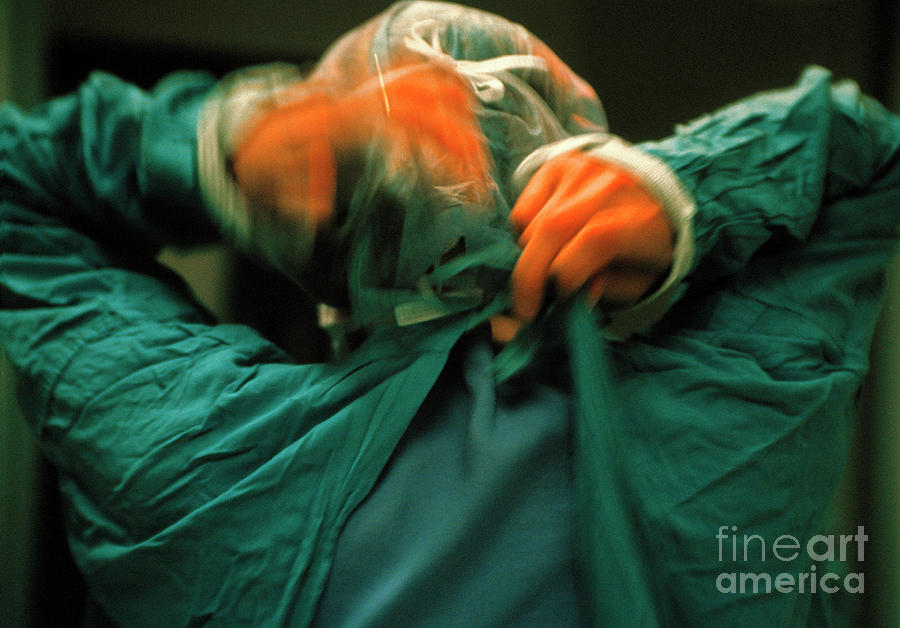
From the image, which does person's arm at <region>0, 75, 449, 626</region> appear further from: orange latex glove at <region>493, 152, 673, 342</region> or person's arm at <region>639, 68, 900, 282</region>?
person's arm at <region>639, 68, 900, 282</region>

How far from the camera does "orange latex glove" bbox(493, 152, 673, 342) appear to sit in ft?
1.18

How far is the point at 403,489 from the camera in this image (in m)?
0.37

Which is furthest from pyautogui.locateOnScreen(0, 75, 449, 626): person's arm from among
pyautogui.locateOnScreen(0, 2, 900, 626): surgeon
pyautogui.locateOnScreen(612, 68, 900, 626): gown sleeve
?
pyautogui.locateOnScreen(612, 68, 900, 626): gown sleeve

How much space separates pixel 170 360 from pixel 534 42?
1.20 feet

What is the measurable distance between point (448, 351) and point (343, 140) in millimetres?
146

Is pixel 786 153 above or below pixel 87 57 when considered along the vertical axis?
below

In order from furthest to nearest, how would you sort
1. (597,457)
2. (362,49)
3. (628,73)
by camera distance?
1. (628,73)
2. (362,49)
3. (597,457)

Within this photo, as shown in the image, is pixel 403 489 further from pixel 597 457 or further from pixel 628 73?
pixel 628 73

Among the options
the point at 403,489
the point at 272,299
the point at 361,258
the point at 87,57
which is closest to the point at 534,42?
the point at 361,258

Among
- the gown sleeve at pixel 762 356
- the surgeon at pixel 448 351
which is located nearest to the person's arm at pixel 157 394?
the surgeon at pixel 448 351

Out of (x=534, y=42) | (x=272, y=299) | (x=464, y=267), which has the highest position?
(x=534, y=42)

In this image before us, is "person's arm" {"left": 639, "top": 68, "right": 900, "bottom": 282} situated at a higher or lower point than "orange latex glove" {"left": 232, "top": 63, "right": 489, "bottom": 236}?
lower

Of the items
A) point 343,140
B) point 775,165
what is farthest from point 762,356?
point 343,140

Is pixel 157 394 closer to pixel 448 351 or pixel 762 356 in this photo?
pixel 448 351
